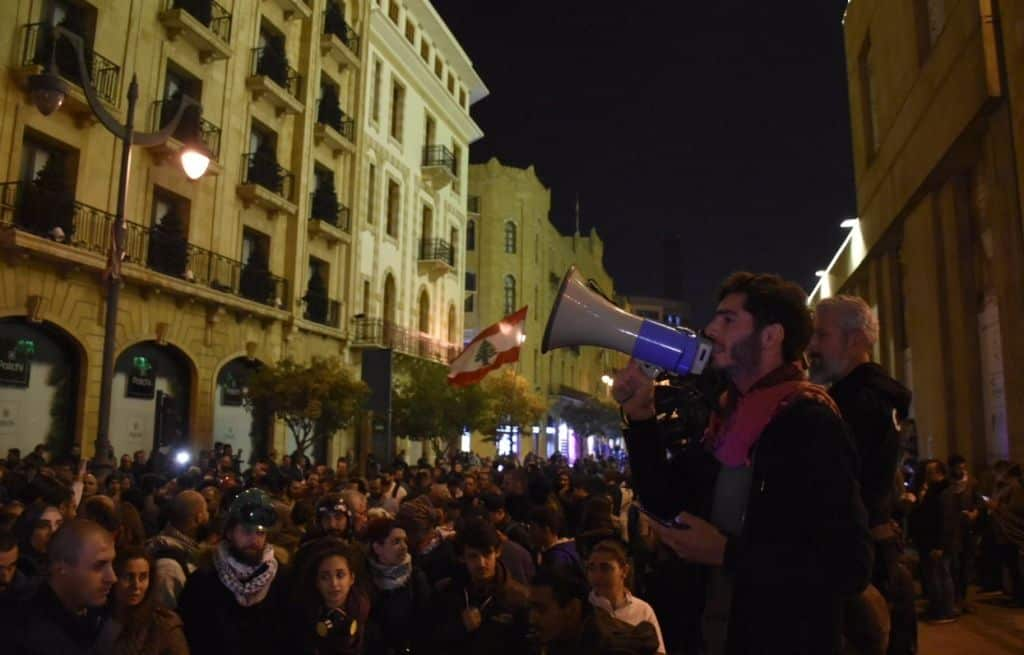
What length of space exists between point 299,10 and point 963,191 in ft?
65.6

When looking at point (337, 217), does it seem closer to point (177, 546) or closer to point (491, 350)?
point (491, 350)

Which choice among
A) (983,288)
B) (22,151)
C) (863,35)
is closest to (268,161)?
(22,151)

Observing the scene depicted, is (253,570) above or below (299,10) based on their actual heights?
below

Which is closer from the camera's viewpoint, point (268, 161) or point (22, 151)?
point (22, 151)

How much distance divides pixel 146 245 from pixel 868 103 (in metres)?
18.9

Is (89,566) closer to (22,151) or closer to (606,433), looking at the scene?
(22,151)

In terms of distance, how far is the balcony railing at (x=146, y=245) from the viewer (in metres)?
15.8

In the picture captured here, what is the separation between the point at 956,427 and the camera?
14.6m

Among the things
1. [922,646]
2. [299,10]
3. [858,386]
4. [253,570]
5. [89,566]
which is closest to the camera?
[858,386]

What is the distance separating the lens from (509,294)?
4759 cm

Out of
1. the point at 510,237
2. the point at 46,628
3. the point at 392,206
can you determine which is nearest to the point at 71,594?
the point at 46,628

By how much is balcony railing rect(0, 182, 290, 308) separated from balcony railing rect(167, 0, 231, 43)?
5.84 meters

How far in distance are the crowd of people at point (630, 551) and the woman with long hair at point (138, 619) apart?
0.01m

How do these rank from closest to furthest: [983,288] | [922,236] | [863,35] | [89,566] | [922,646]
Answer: [89,566] → [922,646] → [983,288] → [922,236] → [863,35]
